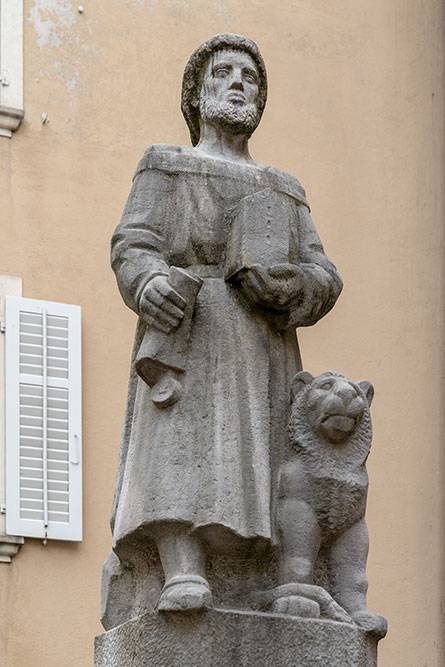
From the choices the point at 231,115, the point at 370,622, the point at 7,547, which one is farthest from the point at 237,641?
the point at 7,547

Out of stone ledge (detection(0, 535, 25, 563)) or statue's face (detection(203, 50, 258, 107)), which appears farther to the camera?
stone ledge (detection(0, 535, 25, 563))

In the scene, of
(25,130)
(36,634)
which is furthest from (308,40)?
(36,634)

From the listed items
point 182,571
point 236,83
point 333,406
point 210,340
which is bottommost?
point 182,571

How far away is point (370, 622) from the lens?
21.4 feet

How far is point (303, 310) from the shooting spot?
680 centimetres

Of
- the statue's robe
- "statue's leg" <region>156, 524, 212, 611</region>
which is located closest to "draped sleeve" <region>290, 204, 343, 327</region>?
the statue's robe

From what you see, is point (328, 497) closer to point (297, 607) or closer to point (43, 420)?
point (297, 607)

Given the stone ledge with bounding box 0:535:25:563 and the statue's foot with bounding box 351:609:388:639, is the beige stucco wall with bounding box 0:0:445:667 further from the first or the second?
the statue's foot with bounding box 351:609:388:639

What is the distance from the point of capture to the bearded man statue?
6.40m

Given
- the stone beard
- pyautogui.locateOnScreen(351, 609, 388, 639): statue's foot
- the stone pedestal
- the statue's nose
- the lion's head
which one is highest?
the statue's nose

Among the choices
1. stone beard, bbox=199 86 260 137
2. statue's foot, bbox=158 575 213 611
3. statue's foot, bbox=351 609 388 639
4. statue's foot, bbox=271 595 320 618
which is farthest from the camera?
stone beard, bbox=199 86 260 137

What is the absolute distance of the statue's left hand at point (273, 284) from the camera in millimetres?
6688

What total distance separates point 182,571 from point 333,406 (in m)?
0.76

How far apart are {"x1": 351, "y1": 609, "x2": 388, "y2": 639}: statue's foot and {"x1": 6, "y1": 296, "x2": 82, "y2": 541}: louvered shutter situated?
18.3 feet
